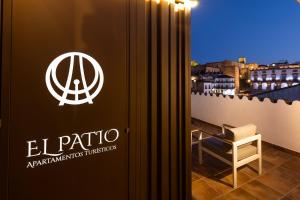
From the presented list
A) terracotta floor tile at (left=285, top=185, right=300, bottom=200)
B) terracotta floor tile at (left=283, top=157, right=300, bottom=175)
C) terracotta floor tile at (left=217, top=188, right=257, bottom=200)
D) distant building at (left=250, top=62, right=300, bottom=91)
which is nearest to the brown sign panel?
terracotta floor tile at (left=217, top=188, right=257, bottom=200)

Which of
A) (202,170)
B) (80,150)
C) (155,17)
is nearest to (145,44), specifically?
(155,17)

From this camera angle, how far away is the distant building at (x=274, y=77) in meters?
45.2

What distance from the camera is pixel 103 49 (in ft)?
4.73

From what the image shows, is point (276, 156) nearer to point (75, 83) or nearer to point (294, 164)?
point (294, 164)

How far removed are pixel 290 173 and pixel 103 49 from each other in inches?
131

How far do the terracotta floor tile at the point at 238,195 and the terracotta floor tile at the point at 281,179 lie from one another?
423mm

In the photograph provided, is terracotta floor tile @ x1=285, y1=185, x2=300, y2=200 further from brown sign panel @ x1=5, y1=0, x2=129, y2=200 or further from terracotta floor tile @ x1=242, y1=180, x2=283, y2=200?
brown sign panel @ x1=5, y1=0, x2=129, y2=200

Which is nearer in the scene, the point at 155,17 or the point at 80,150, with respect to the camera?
the point at 80,150

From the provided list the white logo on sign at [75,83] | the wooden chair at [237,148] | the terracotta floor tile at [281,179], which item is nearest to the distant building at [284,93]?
the terracotta floor tile at [281,179]

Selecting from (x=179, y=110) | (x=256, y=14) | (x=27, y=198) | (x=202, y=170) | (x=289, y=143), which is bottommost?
(x=202, y=170)

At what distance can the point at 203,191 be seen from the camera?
9.05 feet

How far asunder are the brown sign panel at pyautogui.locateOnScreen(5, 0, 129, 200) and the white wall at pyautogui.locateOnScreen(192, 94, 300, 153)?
3.75 meters

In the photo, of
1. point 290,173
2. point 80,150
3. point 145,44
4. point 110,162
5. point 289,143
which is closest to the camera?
point 80,150

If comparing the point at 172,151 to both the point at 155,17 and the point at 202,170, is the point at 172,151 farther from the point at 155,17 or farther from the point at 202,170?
the point at 202,170
